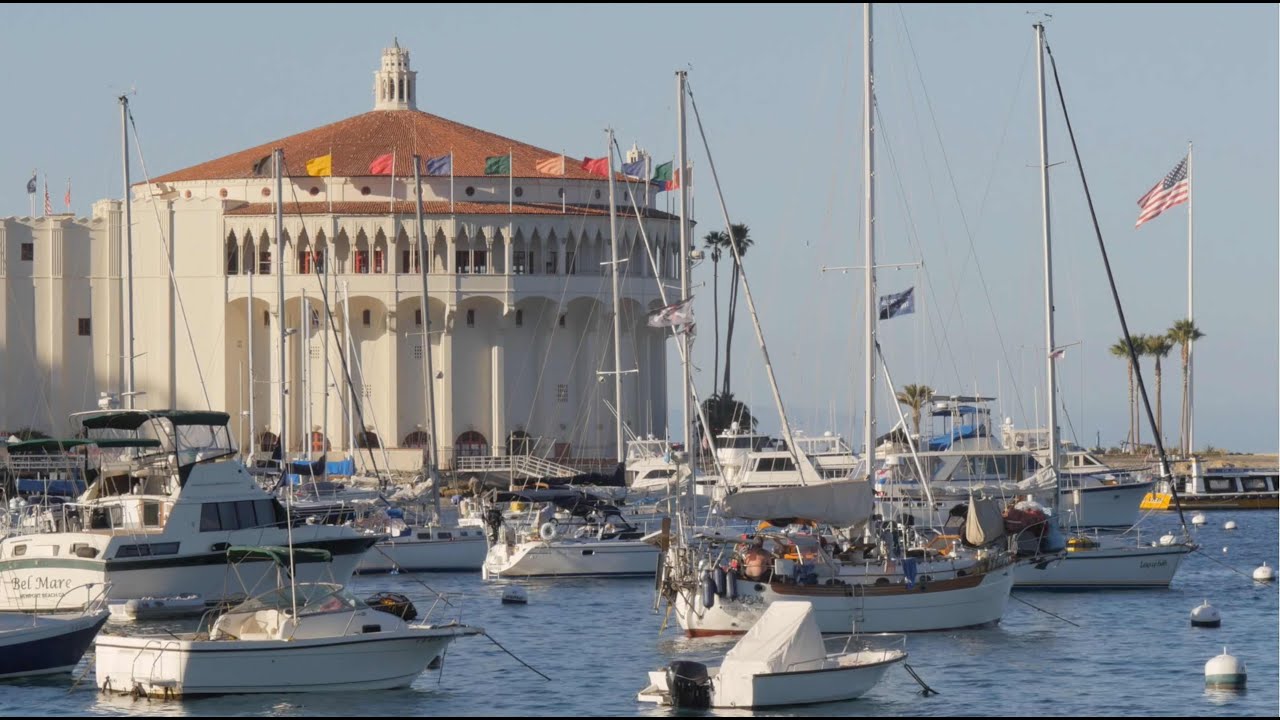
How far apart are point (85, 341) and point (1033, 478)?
57.8 meters

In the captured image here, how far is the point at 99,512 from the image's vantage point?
144 ft

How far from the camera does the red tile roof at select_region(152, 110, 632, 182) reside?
105688 mm

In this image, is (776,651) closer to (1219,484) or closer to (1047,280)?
(1047,280)

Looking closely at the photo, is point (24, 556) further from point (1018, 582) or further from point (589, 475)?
point (589, 475)

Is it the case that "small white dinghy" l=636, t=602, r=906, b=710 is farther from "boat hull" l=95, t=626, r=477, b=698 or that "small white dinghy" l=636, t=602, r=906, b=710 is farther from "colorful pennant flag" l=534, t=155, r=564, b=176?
"colorful pennant flag" l=534, t=155, r=564, b=176

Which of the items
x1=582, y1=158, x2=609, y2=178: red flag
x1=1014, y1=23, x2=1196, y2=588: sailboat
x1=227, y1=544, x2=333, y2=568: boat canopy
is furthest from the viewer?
x1=582, y1=158, x2=609, y2=178: red flag

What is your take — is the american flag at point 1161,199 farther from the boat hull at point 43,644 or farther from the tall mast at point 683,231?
the boat hull at point 43,644

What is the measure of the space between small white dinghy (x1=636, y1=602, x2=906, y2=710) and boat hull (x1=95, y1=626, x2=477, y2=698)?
355cm

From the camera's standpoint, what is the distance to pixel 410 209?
333ft

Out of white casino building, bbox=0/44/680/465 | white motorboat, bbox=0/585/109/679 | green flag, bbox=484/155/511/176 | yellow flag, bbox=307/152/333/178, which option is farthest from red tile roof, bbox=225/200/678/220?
white motorboat, bbox=0/585/109/679

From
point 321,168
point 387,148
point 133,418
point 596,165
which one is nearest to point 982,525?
point 133,418

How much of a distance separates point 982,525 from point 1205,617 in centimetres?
476

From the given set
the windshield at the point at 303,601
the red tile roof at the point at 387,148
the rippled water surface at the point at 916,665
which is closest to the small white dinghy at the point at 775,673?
the rippled water surface at the point at 916,665

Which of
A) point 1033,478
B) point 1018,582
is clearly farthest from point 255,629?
point 1033,478
